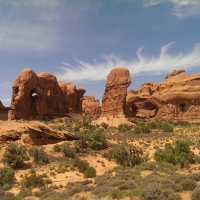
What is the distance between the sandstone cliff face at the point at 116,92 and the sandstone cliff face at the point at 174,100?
662cm

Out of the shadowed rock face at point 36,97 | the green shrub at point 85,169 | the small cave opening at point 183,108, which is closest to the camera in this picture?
the green shrub at point 85,169

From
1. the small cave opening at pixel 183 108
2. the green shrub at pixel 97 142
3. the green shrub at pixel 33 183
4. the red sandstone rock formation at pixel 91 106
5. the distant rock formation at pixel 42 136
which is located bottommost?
the green shrub at pixel 33 183

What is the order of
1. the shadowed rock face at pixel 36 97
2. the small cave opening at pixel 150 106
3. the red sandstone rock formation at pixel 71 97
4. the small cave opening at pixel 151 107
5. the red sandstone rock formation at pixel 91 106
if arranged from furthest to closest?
the red sandstone rock formation at pixel 91 106
the red sandstone rock formation at pixel 71 97
the small cave opening at pixel 150 106
the small cave opening at pixel 151 107
the shadowed rock face at pixel 36 97

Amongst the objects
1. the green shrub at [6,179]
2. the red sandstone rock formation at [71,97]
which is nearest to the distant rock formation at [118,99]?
the red sandstone rock formation at [71,97]

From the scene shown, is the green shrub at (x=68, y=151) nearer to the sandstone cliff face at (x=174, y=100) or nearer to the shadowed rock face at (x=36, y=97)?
the shadowed rock face at (x=36, y=97)

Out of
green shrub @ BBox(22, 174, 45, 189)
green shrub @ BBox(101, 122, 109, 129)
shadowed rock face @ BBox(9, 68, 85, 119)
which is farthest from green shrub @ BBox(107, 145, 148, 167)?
shadowed rock face @ BBox(9, 68, 85, 119)

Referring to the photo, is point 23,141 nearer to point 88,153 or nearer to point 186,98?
point 88,153

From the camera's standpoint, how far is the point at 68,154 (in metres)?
24.2

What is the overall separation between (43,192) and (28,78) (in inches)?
1348

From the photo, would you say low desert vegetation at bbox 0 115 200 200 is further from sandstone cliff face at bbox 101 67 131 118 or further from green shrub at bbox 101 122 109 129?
sandstone cliff face at bbox 101 67 131 118

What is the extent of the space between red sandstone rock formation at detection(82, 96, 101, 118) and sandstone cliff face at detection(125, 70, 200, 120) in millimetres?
21016

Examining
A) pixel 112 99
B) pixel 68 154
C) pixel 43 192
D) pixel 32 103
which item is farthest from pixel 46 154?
pixel 32 103

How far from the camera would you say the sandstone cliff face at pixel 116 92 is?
42969mm

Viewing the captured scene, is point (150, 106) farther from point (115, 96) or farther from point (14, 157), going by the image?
point (14, 157)
